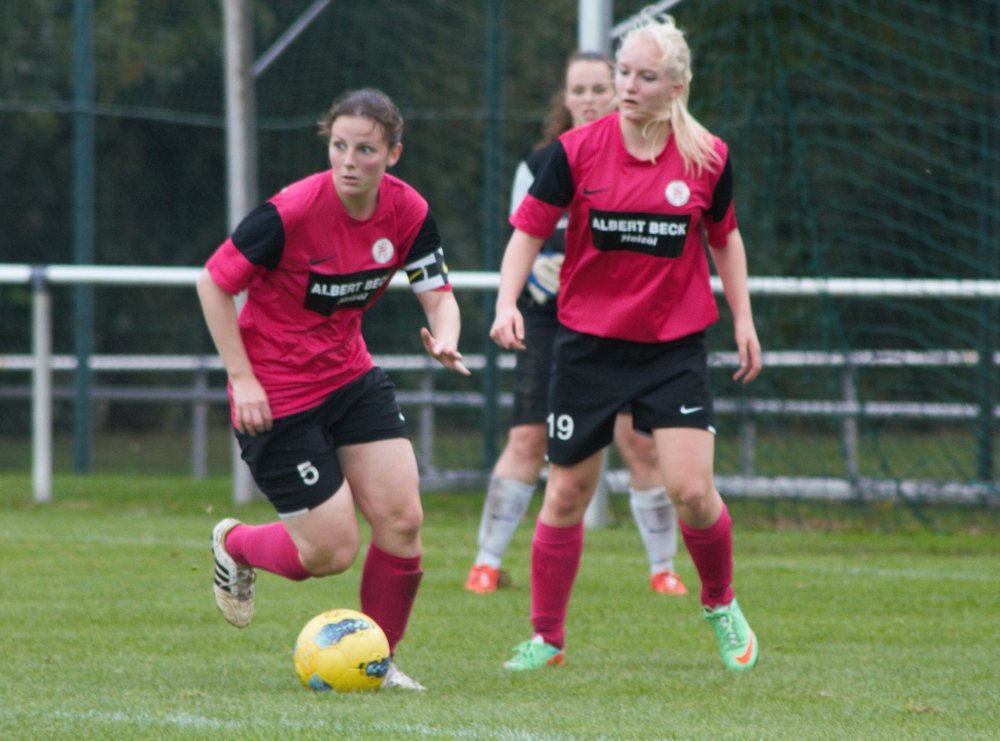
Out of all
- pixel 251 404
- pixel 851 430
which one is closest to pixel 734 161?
pixel 851 430

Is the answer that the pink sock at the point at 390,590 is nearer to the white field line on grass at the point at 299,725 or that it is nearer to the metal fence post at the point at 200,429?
the white field line on grass at the point at 299,725

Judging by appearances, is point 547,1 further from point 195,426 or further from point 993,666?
point 993,666

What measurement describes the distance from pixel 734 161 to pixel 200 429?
501 cm

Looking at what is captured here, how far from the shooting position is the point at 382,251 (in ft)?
13.8

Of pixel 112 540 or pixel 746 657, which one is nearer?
pixel 746 657

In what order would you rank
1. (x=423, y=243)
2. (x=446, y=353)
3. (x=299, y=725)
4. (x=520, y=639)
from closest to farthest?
(x=299, y=725) < (x=446, y=353) < (x=423, y=243) < (x=520, y=639)

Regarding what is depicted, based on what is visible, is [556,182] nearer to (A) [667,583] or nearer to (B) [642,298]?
(B) [642,298]

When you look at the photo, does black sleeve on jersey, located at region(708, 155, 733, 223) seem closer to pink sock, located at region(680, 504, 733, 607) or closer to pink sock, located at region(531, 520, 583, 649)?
pink sock, located at region(680, 504, 733, 607)

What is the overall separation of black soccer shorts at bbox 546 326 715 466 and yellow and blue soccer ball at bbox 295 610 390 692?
0.84 metres

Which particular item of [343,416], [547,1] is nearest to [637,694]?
[343,416]

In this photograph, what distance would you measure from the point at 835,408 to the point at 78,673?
587cm

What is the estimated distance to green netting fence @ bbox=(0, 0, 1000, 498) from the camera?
9.32 meters

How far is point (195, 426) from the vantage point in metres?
12.2

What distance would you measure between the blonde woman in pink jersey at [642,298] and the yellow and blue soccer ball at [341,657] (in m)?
0.55
